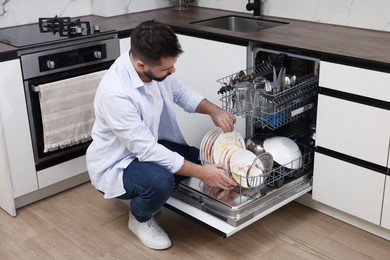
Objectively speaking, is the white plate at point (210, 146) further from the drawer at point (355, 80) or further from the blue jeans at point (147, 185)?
the drawer at point (355, 80)

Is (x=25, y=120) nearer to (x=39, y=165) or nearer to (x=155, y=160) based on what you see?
(x=39, y=165)

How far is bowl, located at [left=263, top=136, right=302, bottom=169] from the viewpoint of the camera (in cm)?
241

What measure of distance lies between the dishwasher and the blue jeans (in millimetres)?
98

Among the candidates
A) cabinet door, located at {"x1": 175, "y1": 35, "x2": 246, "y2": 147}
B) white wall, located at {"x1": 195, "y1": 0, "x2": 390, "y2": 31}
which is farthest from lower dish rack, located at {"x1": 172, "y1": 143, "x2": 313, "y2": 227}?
white wall, located at {"x1": 195, "y1": 0, "x2": 390, "y2": 31}

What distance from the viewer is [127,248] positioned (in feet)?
7.78

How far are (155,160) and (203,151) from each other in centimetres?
32

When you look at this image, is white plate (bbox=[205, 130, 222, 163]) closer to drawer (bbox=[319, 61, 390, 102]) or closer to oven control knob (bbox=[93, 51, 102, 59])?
drawer (bbox=[319, 61, 390, 102])

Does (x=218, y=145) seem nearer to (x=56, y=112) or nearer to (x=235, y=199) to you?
(x=235, y=199)

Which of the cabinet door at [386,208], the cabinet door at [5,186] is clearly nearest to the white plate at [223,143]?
the cabinet door at [386,208]

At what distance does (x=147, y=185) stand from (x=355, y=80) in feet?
3.18

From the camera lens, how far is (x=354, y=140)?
2.26 meters

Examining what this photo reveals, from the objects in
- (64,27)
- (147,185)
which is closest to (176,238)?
(147,185)

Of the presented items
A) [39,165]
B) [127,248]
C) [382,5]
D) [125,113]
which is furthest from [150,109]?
[382,5]

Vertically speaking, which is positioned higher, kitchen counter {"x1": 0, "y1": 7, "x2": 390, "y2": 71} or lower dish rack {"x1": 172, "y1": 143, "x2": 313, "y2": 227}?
kitchen counter {"x1": 0, "y1": 7, "x2": 390, "y2": 71}
